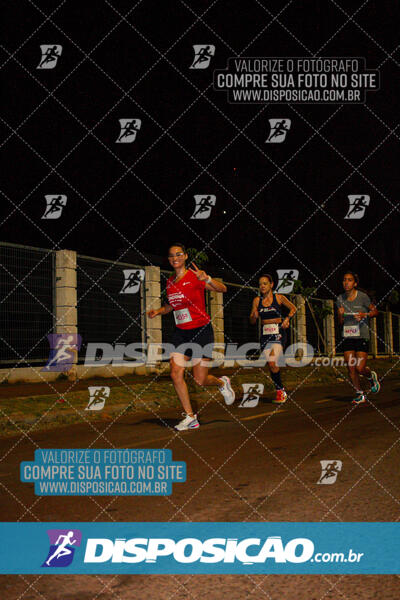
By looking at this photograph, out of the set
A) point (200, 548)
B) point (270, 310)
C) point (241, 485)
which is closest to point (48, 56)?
point (270, 310)

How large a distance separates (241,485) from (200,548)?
1.62 meters

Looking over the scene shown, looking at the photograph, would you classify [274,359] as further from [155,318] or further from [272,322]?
[155,318]

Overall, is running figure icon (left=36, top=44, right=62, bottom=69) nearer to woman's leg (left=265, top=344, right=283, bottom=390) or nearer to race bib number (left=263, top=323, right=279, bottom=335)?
race bib number (left=263, top=323, right=279, bottom=335)

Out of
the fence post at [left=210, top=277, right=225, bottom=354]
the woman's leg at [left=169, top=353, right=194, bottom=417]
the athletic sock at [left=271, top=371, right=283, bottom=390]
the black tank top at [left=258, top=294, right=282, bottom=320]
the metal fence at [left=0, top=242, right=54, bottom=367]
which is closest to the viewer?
the woman's leg at [left=169, top=353, right=194, bottom=417]

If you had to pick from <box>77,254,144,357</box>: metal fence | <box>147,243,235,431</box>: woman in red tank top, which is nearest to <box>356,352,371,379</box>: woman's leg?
<box>147,243,235,431</box>: woman in red tank top

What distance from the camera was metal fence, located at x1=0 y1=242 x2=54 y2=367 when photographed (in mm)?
14039

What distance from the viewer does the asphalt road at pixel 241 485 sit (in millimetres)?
3369

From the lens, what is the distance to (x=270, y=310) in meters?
11.5

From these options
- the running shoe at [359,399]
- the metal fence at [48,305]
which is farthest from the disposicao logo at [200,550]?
the metal fence at [48,305]

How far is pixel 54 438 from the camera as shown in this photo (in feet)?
27.2

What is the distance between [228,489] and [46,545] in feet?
5.61

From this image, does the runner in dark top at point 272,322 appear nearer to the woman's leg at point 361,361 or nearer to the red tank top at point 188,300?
the woman's leg at point 361,361

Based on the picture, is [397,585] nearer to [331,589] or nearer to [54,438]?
[331,589]

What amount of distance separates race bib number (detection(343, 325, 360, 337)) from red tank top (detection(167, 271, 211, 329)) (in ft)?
13.5
